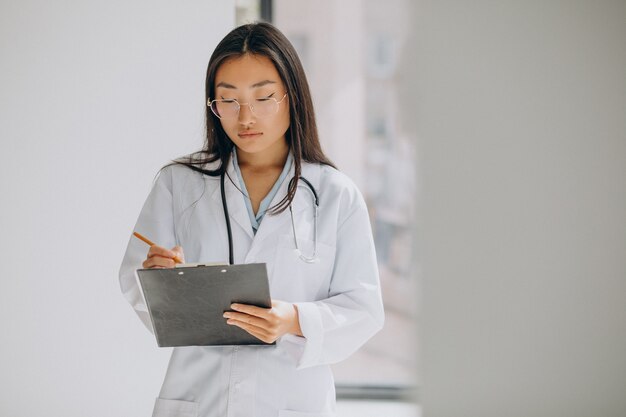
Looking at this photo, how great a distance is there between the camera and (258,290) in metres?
1.14

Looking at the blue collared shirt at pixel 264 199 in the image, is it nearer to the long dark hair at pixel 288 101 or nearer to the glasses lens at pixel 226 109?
the long dark hair at pixel 288 101

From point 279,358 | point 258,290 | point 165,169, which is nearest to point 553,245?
point 258,290

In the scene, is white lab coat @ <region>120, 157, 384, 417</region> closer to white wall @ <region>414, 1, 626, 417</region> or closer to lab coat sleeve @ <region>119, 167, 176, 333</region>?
lab coat sleeve @ <region>119, 167, 176, 333</region>

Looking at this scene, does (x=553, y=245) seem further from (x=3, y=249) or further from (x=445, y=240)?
(x=3, y=249)

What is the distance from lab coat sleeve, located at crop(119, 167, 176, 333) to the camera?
1.34 m

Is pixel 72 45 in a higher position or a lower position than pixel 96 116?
higher

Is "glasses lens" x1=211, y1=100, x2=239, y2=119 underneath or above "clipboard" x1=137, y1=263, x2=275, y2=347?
above

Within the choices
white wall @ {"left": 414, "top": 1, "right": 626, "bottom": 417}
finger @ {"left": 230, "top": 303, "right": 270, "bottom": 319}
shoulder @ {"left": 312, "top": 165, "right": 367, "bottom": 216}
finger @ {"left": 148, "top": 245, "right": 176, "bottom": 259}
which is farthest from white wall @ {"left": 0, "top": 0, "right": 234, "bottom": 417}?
white wall @ {"left": 414, "top": 1, "right": 626, "bottom": 417}

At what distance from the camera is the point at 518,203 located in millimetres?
383

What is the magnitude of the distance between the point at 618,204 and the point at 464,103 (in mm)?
100

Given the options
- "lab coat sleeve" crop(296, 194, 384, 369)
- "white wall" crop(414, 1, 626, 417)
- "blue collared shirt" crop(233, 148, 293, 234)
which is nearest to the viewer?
"white wall" crop(414, 1, 626, 417)

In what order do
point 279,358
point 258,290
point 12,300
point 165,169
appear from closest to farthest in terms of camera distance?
point 258,290
point 279,358
point 165,169
point 12,300

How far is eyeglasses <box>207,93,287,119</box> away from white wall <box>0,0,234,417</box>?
3.01ft

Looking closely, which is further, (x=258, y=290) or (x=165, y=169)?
(x=165, y=169)
